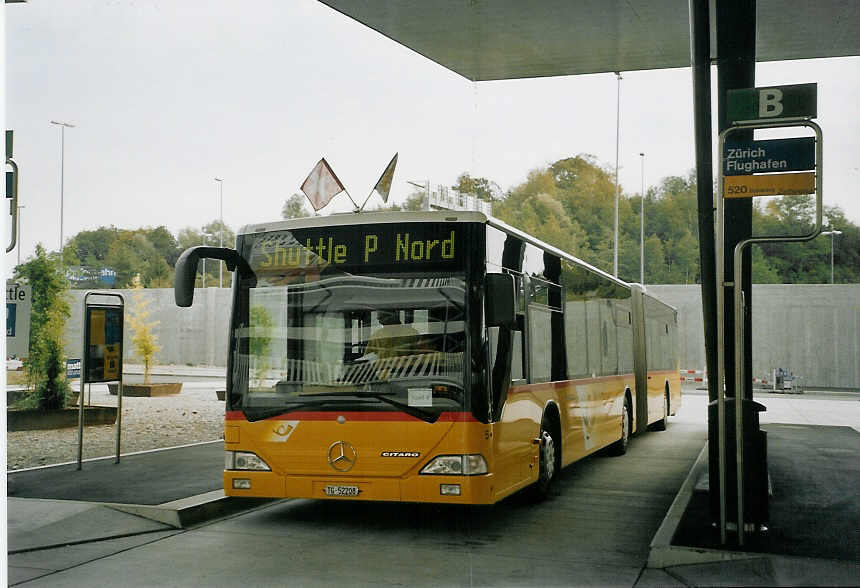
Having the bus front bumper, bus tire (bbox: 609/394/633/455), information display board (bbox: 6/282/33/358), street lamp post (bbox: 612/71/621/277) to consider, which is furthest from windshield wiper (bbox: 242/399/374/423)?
bus tire (bbox: 609/394/633/455)

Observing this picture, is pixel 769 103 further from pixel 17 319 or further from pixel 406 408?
pixel 17 319

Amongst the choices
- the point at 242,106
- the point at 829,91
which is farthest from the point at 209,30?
the point at 829,91

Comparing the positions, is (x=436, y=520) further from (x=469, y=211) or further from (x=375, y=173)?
(x=375, y=173)

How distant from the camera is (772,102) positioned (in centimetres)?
666

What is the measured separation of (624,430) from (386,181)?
6723 mm

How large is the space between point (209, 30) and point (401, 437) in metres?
4.30

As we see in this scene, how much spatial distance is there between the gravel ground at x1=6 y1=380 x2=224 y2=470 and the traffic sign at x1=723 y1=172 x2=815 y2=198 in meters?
6.51

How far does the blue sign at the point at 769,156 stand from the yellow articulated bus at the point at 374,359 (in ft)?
6.41

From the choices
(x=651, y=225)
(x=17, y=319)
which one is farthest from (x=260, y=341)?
(x=651, y=225)

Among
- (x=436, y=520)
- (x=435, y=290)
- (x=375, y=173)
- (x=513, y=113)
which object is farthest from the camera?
(x=375, y=173)

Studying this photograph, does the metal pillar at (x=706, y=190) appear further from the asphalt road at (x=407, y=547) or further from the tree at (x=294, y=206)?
the tree at (x=294, y=206)

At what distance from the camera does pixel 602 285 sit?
1292 cm

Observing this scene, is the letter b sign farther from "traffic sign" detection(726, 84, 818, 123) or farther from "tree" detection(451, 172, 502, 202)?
"tree" detection(451, 172, 502, 202)

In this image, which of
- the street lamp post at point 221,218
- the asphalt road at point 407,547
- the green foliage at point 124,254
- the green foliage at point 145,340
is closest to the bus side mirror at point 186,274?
the street lamp post at point 221,218
